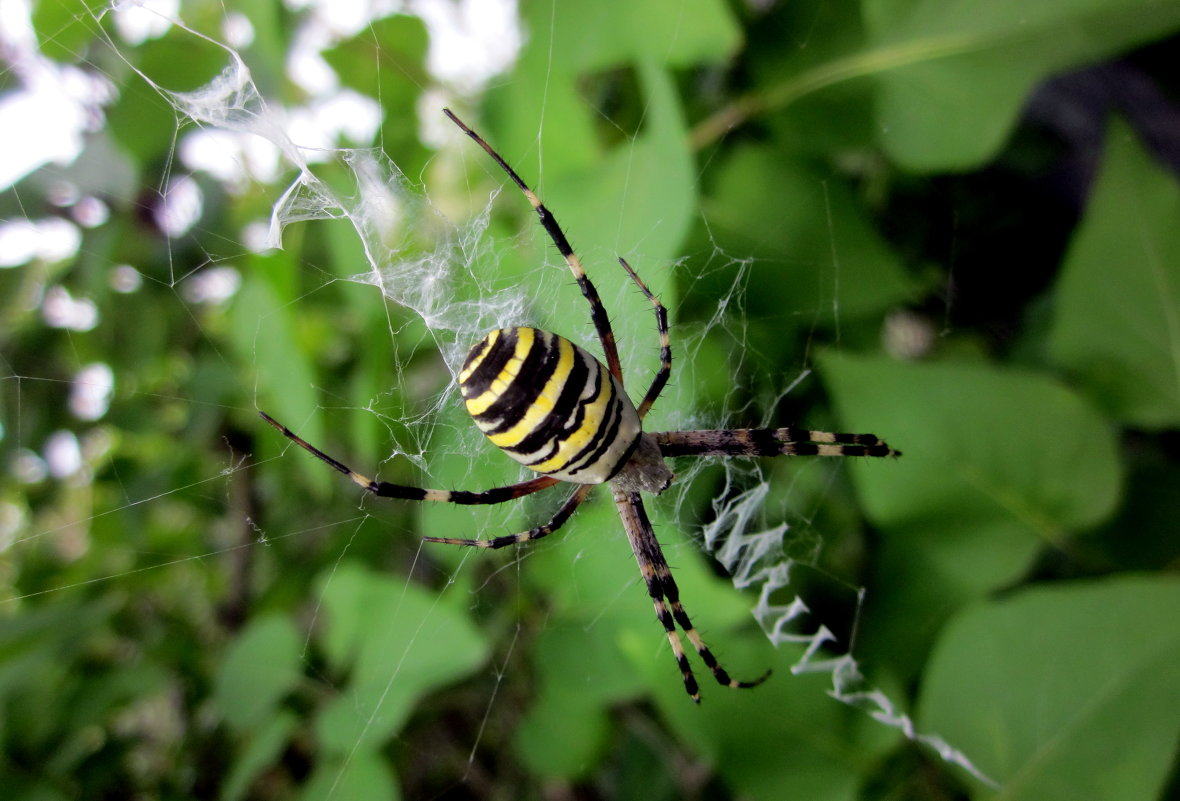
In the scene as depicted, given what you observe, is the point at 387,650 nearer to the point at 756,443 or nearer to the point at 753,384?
the point at 756,443

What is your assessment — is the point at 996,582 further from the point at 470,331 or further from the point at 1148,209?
the point at 470,331

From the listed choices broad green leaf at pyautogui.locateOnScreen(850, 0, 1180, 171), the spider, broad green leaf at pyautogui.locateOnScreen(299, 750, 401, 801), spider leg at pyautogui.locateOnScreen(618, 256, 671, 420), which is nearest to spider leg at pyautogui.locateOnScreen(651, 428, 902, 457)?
the spider

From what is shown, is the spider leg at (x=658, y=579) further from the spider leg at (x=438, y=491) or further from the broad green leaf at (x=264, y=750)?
the broad green leaf at (x=264, y=750)

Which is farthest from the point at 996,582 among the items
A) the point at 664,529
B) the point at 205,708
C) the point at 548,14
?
the point at 205,708

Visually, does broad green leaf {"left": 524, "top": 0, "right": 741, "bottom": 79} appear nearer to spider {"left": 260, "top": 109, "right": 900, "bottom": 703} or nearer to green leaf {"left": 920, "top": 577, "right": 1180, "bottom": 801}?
spider {"left": 260, "top": 109, "right": 900, "bottom": 703}

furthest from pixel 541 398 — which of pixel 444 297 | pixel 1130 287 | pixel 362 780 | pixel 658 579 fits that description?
pixel 1130 287
